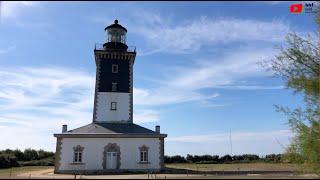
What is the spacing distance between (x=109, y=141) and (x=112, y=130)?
103 cm

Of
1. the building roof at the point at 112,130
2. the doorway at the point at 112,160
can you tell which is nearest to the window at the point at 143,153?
the building roof at the point at 112,130

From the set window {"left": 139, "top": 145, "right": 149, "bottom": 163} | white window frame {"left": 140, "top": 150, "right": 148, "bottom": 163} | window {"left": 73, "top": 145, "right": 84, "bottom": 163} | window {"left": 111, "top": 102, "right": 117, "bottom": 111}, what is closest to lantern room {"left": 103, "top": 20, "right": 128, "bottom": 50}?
window {"left": 111, "top": 102, "right": 117, "bottom": 111}

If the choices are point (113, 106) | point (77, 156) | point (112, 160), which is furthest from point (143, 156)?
point (113, 106)

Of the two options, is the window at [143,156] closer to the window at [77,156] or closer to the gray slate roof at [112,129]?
the gray slate roof at [112,129]

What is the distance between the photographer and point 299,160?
17.6 meters

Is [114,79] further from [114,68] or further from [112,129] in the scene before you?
[112,129]

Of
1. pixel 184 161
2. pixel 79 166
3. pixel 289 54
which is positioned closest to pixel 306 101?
pixel 289 54

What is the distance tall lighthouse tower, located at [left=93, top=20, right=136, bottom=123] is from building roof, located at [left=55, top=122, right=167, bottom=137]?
856mm

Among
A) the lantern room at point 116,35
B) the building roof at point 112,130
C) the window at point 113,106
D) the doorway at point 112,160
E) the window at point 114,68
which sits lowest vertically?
the doorway at point 112,160

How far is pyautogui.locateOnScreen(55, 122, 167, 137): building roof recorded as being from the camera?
1141 inches

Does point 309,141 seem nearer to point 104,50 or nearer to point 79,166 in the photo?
point 79,166

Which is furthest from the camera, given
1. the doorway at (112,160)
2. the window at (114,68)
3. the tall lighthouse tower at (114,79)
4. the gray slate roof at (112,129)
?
the window at (114,68)

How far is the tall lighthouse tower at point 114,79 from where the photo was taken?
105 ft

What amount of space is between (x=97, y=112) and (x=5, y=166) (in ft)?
44.1
